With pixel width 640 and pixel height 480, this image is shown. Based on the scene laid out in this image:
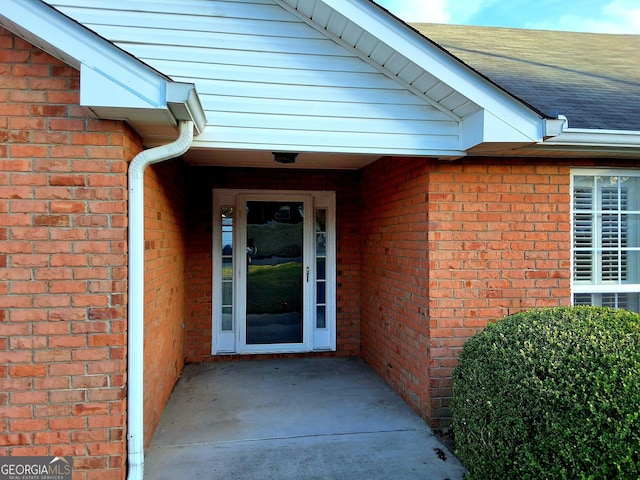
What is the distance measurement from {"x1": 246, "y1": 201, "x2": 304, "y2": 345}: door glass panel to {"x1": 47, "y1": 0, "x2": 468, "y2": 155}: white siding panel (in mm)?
2812

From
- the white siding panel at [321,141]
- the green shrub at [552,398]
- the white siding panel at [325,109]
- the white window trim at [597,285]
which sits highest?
the white siding panel at [325,109]

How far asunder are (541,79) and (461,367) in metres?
3.89

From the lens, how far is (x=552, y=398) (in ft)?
8.49

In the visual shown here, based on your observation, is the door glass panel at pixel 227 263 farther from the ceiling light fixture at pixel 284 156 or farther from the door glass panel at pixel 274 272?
the ceiling light fixture at pixel 284 156

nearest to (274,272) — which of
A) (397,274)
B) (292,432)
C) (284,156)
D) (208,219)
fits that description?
(208,219)

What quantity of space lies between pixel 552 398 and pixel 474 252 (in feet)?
5.78

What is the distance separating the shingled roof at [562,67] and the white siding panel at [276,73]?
1.64m

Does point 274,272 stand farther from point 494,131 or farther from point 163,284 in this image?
point 494,131

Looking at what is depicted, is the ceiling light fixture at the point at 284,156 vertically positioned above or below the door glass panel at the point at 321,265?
above

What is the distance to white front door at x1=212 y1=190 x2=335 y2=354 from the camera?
247 inches

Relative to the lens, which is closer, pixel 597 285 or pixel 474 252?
pixel 474 252

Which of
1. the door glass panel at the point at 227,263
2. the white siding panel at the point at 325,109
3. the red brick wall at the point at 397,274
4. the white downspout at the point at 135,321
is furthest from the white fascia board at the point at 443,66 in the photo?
the door glass panel at the point at 227,263

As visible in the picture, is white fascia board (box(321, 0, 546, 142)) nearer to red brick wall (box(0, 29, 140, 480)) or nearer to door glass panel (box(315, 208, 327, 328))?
red brick wall (box(0, 29, 140, 480))

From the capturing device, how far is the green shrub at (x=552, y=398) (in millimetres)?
2389
